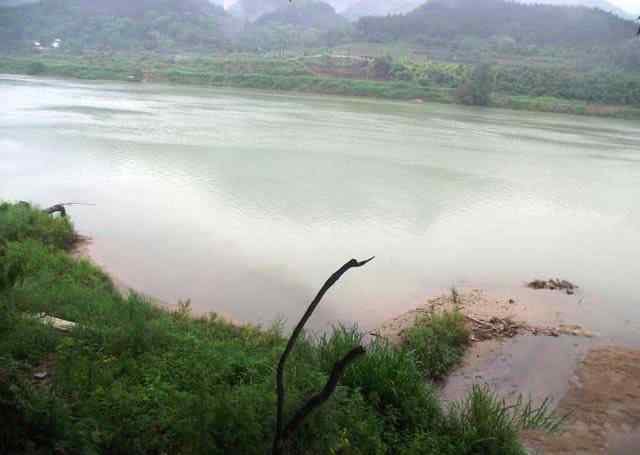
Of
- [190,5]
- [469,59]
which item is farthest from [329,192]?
[190,5]

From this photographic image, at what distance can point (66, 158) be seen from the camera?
10.9 meters

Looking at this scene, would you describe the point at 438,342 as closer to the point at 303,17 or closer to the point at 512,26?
the point at 512,26

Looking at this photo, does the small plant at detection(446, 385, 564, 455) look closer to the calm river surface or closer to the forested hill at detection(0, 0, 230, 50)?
the calm river surface

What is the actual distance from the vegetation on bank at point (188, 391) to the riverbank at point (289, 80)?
28.7m

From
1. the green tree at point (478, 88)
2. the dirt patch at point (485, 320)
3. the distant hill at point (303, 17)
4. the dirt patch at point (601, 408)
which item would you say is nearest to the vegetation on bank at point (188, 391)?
the dirt patch at point (601, 408)

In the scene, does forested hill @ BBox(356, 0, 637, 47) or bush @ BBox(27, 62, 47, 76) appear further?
forested hill @ BBox(356, 0, 637, 47)

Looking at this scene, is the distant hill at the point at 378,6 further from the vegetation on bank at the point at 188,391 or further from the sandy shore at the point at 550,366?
the vegetation on bank at the point at 188,391

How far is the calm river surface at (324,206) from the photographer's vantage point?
19.9 ft

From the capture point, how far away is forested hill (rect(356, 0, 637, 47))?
2066 inches

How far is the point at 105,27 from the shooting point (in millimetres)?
56094

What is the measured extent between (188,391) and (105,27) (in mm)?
61758

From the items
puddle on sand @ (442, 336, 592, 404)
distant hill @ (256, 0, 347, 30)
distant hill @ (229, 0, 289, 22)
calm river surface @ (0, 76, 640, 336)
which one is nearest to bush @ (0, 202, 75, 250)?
calm river surface @ (0, 76, 640, 336)

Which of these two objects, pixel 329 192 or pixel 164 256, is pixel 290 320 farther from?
pixel 329 192

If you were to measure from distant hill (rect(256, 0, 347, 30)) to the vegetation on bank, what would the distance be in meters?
81.3
